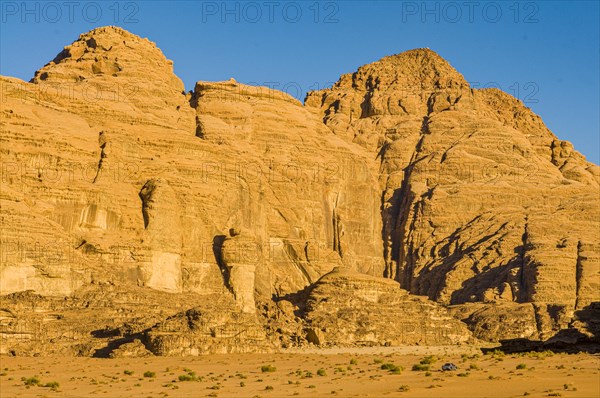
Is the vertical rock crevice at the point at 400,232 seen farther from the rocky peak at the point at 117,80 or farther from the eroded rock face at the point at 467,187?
the rocky peak at the point at 117,80

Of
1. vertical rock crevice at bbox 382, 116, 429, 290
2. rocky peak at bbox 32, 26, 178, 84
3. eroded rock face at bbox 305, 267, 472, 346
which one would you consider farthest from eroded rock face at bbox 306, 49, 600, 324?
rocky peak at bbox 32, 26, 178, 84

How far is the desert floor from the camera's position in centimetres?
5578

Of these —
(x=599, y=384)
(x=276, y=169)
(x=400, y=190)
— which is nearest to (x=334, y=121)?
(x=400, y=190)

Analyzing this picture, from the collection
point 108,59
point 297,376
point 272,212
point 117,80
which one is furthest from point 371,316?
point 108,59

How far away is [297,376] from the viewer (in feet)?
221

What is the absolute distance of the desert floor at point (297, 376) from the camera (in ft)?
183

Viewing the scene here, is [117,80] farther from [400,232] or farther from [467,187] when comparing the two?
[467,187]

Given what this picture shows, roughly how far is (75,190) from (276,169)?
37.9 metres

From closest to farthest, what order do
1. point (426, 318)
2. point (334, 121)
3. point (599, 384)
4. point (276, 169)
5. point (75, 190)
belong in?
point (599, 384) < point (75, 190) < point (426, 318) < point (276, 169) < point (334, 121)

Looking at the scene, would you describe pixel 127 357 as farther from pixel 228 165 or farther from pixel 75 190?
pixel 228 165

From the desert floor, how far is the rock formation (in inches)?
252

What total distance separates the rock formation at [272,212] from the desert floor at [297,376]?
21.0 ft

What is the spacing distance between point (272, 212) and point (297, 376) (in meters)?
64.3

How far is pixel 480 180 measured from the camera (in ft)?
489
